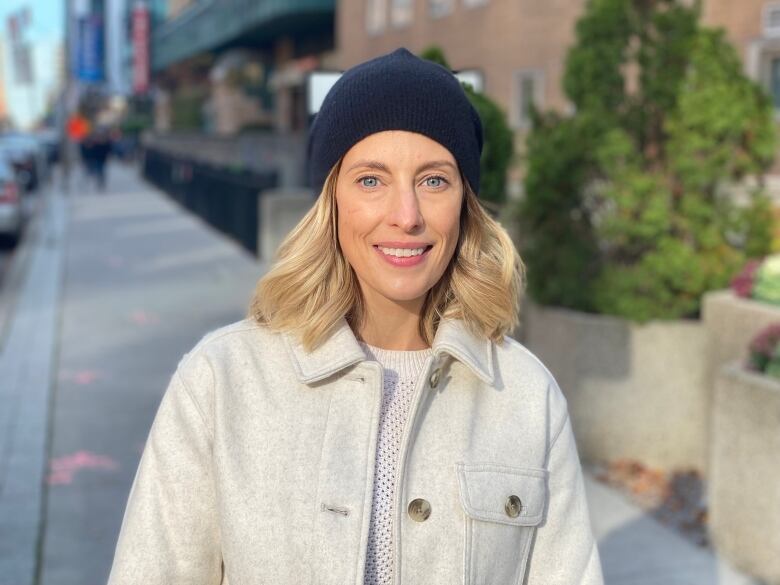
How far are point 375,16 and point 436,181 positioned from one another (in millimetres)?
23446

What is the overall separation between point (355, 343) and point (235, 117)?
41.6m

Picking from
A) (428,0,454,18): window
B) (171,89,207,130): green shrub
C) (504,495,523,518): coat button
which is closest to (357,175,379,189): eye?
(504,495,523,518): coat button

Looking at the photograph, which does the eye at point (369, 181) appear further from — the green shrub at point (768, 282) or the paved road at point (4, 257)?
the paved road at point (4, 257)

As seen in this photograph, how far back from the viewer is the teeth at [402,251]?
215 centimetres

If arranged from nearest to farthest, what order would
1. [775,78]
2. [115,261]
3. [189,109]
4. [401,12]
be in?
[775,78] < [115,261] < [401,12] < [189,109]

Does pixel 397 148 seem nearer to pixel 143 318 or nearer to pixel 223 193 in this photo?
pixel 143 318

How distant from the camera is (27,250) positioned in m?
18.1

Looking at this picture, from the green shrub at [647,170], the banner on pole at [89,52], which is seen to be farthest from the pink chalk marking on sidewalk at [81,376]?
the banner on pole at [89,52]

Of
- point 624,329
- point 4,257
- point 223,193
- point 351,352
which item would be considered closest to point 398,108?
point 351,352

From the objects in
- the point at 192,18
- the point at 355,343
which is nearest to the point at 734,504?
the point at 355,343

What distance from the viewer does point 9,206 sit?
19125mm

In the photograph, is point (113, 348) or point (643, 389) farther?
point (113, 348)

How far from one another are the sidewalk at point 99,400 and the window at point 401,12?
Result: 7.92 metres

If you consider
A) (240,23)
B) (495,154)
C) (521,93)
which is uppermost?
(240,23)
